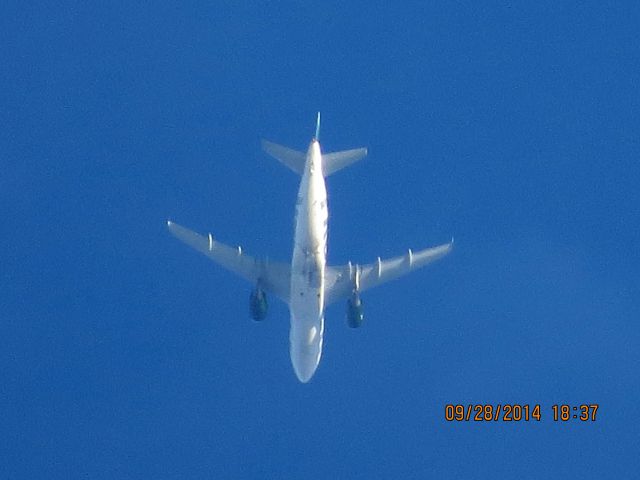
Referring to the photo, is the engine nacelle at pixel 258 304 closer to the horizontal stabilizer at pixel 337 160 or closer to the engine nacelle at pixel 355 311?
the engine nacelle at pixel 355 311

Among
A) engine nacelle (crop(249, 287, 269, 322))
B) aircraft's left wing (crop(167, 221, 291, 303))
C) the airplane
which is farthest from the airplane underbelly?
aircraft's left wing (crop(167, 221, 291, 303))

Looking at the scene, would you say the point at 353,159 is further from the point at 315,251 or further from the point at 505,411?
the point at 505,411

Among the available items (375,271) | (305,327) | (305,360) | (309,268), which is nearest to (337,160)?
(309,268)

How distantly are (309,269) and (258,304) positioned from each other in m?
7.87

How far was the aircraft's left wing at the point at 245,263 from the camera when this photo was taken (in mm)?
93250

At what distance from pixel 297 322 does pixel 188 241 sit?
11364 mm

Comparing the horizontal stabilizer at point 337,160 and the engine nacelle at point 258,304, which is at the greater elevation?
the horizontal stabilizer at point 337,160

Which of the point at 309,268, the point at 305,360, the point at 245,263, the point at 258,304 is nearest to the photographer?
the point at 309,268

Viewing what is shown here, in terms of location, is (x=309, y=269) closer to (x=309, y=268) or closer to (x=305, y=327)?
(x=309, y=268)

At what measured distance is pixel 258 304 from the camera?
3654 inches

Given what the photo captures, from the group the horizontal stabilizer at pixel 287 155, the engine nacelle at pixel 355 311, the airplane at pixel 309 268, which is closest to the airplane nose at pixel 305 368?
the airplane at pixel 309 268

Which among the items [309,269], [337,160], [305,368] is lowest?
[305,368]

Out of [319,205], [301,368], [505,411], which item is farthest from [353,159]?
[505,411]

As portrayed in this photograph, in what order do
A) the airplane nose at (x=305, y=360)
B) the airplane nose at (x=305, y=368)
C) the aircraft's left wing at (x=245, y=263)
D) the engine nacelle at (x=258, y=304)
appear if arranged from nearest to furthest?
the airplane nose at (x=305, y=360), the airplane nose at (x=305, y=368), the engine nacelle at (x=258, y=304), the aircraft's left wing at (x=245, y=263)
